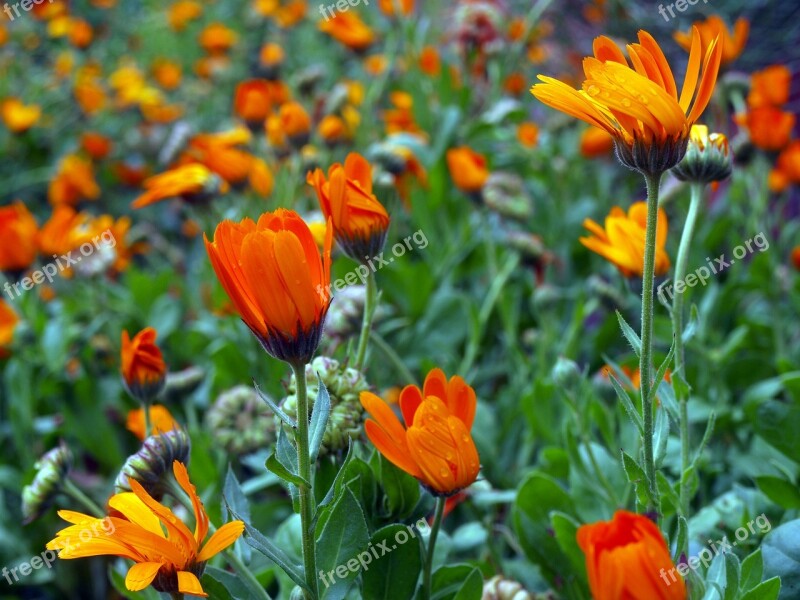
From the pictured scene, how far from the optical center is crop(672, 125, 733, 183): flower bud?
37.0 inches

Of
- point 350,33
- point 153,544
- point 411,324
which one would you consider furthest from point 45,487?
point 350,33

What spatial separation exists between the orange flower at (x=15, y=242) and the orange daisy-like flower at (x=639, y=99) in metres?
1.35

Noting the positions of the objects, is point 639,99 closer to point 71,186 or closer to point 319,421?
point 319,421

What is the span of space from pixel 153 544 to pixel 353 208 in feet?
1.29

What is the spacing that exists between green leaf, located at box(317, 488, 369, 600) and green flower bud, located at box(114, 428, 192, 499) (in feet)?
0.63

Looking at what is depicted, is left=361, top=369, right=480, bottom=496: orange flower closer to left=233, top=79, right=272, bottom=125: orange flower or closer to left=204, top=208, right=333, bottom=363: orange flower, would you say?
left=204, top=208, right=333, bottom=363: orange flower

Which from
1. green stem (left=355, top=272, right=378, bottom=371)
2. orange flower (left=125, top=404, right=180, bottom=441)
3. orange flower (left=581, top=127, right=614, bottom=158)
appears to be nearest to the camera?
green stem (left=355, top=272, right=378, bottom=371)

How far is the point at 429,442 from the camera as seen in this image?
761mm

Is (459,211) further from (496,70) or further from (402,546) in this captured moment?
(402,546)

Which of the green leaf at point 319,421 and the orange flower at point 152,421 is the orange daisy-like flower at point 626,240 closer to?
the green leaf at point 319,421

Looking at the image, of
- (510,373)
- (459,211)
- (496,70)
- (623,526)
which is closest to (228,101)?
(496,70)

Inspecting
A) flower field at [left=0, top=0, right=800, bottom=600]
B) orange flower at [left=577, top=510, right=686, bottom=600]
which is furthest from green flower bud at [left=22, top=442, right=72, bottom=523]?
orange flower at [left=577, top=510, right=686, bottom=600]

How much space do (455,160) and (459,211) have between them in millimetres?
415

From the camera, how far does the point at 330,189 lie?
2.76 ft
